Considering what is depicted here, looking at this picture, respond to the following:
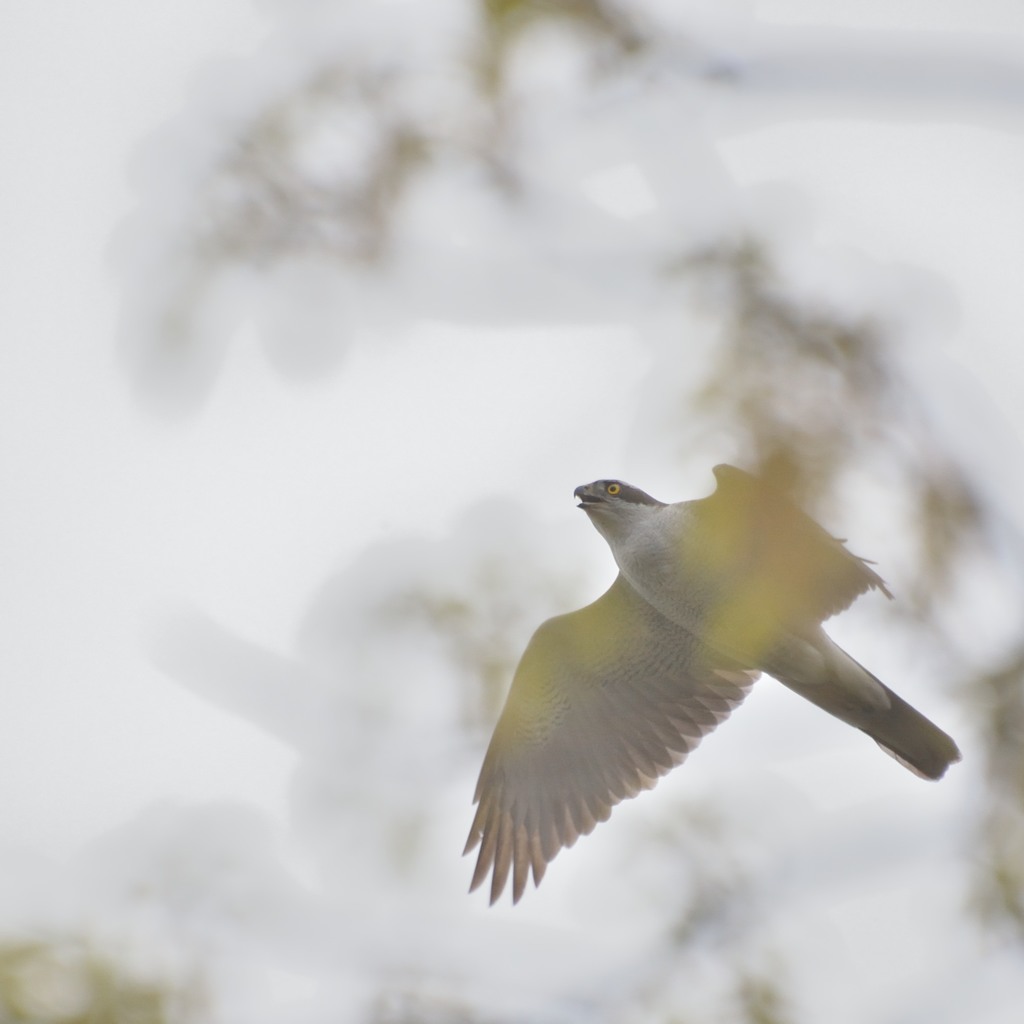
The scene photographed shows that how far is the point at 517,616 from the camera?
19.0 feet

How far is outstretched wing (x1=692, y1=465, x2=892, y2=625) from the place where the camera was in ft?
19.3

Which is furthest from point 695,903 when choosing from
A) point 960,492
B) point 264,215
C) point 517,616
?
point 264,215

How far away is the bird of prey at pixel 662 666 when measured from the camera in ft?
20.5

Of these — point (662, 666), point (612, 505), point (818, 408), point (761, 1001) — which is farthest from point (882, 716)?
point (818, 408)

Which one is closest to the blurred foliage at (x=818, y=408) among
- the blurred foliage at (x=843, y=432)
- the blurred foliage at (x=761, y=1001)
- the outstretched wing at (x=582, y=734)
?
the blurred foliage at (x=843, y=432)

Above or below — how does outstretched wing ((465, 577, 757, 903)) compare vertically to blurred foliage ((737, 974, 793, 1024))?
above

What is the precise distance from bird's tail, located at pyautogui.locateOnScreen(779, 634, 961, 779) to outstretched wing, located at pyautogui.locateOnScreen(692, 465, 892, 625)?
27 cm

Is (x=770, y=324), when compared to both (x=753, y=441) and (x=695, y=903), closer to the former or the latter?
(x=753, y=441)

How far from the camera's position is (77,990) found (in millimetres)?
A: 3766

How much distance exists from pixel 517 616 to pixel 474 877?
249cm

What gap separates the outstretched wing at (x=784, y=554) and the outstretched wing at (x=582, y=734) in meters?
1.13

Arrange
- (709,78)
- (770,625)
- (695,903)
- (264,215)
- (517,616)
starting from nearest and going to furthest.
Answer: (709,78)
(264,215)
(695,903)
(517,616)
(770,625)

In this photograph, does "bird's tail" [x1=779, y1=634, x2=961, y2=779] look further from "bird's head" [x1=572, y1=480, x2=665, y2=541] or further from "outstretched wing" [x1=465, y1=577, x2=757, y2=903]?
"bird's head" [x1=572, y1=480, x2=665, y2=541]

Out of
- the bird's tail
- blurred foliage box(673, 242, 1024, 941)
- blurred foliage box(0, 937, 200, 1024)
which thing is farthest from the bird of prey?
blurred foliage box(0, 937, 200, 1024)
